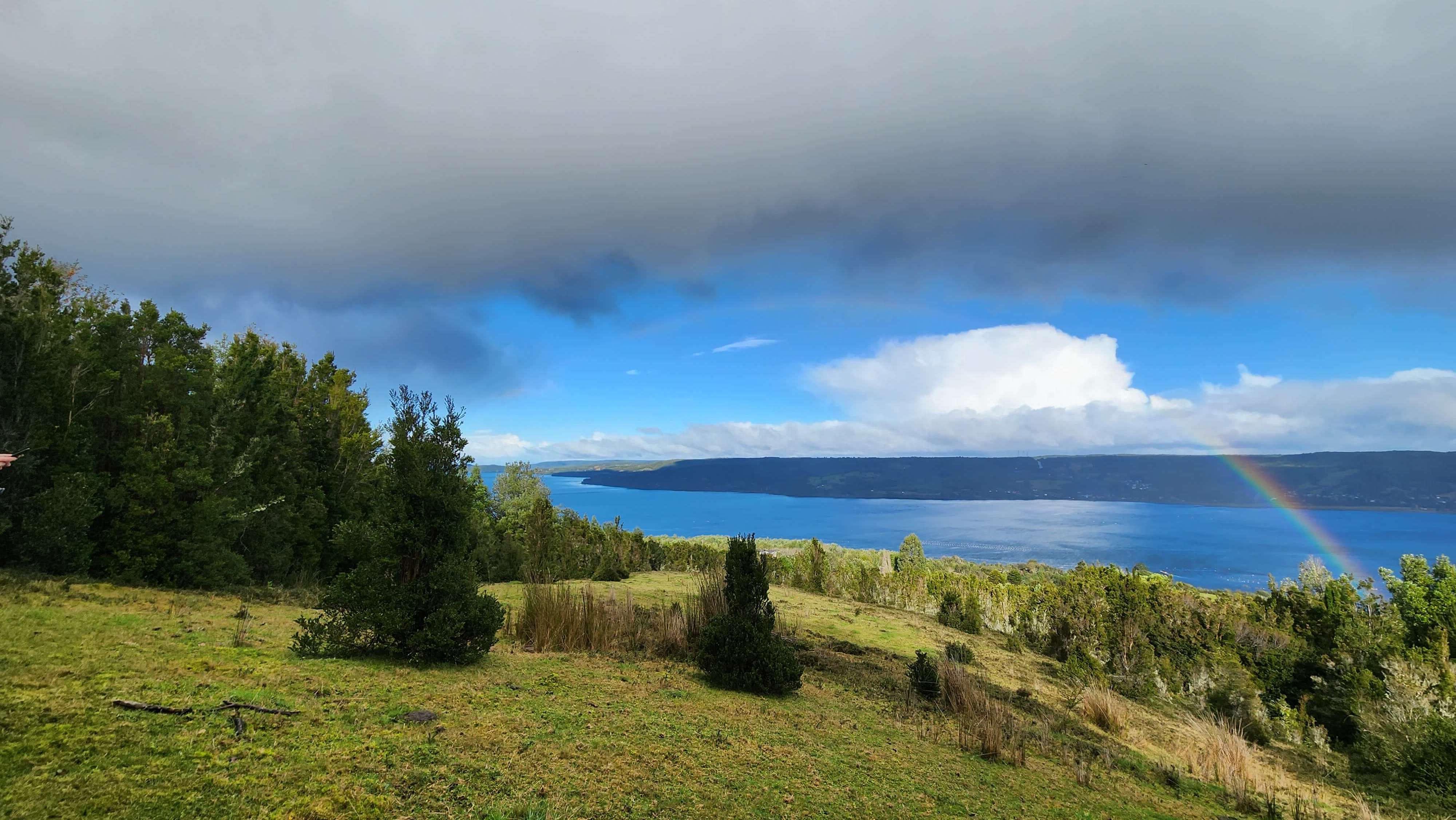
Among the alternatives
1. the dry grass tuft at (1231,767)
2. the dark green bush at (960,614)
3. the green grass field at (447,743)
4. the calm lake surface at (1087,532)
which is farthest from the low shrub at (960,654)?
the calm lake surface at (1087,532)

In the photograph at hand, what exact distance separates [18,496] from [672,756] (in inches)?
632

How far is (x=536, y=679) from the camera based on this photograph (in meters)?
7.27

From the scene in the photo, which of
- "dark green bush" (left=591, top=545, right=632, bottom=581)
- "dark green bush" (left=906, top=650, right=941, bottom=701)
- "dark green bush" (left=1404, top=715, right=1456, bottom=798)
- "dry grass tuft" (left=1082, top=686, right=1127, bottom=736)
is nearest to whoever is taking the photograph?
"dark green bush" (left=1404, top=715, right=1456, bottom=798)

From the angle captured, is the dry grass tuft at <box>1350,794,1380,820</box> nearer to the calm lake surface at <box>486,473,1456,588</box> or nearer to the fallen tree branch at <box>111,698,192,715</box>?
the fallen tree branch at <box>111,698,192,715</box>

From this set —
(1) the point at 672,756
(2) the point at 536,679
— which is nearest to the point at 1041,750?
(1) the point at 672,756

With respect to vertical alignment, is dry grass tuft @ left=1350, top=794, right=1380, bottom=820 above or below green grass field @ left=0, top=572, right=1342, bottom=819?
below

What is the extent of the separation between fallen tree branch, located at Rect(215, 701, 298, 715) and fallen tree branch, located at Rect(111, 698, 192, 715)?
23cm

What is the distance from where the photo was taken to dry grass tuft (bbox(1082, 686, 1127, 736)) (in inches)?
441

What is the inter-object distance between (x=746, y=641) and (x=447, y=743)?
5.08m

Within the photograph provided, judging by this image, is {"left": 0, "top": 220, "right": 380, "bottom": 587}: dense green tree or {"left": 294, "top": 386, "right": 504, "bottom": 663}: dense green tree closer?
{"left": 294, "top": 386, "right": 504, "bottom": 663}: dense green tree

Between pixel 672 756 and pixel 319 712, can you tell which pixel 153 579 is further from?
pixel 672 756

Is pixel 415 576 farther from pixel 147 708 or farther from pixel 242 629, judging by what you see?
pixel 147 708

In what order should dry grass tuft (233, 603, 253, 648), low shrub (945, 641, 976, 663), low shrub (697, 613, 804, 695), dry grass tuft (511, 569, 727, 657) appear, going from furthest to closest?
low shrub (945, 641, 976, 663) → dry grass tuft (511, 569, 727, 657) → low shrub (697, 613, 804, 695) → dry grass tuft (233, 603, 253, 648)

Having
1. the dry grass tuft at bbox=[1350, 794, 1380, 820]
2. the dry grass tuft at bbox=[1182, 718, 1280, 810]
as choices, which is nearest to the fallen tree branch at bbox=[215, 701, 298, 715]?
the dry grass tuft at bbox=[1182, 718, 1280, 810]
